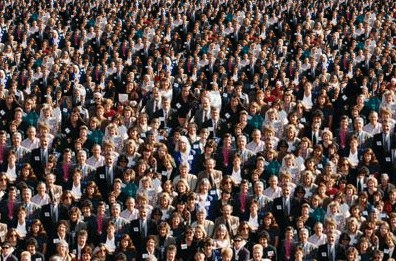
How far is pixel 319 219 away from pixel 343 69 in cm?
705

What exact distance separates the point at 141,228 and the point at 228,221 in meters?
1.39

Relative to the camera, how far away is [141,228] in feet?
49.5

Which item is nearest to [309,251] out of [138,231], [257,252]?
[257,252]

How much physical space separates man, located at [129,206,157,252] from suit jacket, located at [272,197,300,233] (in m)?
2.01

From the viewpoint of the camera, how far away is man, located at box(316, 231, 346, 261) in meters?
15.0

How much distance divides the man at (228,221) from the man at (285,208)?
0.69m

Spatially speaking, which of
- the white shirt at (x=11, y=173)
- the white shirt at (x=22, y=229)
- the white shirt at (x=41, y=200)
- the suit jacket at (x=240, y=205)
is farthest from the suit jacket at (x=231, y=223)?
the white shirt at (x=11, y=173)

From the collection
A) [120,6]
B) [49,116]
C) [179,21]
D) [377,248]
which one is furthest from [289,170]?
[120,6]

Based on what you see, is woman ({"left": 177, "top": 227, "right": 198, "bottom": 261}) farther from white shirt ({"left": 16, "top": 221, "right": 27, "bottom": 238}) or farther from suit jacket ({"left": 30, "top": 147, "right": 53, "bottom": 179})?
suit jacket ({"left": 30, "top": 147, "right": 53, "bottom": 179})

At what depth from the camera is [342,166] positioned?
16.5m

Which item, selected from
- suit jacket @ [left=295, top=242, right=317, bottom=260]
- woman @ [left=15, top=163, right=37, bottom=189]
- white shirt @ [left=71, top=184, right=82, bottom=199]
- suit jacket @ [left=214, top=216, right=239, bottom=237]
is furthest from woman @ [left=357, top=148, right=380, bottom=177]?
woman @ [left=15, top=163, right=37, bottom=189]

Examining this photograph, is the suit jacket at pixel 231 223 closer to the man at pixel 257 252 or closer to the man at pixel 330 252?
the man at pixel 257 252

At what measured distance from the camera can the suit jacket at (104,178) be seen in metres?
16.1

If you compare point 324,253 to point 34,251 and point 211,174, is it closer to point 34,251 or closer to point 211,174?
point 211,174
